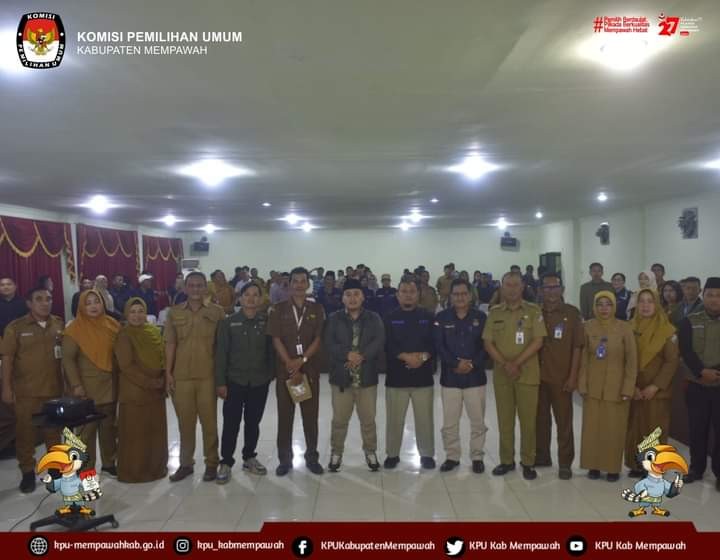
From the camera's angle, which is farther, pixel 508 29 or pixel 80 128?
pixel 80 128

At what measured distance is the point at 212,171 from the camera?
6.43 m

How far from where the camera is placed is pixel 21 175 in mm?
6535

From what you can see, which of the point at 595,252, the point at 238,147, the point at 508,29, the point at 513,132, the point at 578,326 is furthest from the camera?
the point at 595,252

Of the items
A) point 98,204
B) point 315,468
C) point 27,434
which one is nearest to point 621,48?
point 315,468

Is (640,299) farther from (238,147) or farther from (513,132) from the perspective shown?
(238,147)

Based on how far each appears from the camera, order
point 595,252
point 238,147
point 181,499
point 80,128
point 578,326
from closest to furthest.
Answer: point 181,499
point 578,326
point 80,128
point 238,147
point 595,252

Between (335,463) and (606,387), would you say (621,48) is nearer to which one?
(606,387)

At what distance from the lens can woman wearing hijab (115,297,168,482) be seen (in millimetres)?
3824

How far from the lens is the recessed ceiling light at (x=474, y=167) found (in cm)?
590

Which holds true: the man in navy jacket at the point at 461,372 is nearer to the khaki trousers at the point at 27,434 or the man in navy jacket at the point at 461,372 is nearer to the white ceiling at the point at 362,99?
the white ceiling at the point at 362,99

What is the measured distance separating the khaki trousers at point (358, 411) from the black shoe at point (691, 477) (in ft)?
7.22

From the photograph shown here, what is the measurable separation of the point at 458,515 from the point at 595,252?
12846mm

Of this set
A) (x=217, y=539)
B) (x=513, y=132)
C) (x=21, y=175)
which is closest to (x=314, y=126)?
(x=513, y=132)

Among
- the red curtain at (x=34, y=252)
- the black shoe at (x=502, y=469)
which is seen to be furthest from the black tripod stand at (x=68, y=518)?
the red curtain at (x=34, y=252)
